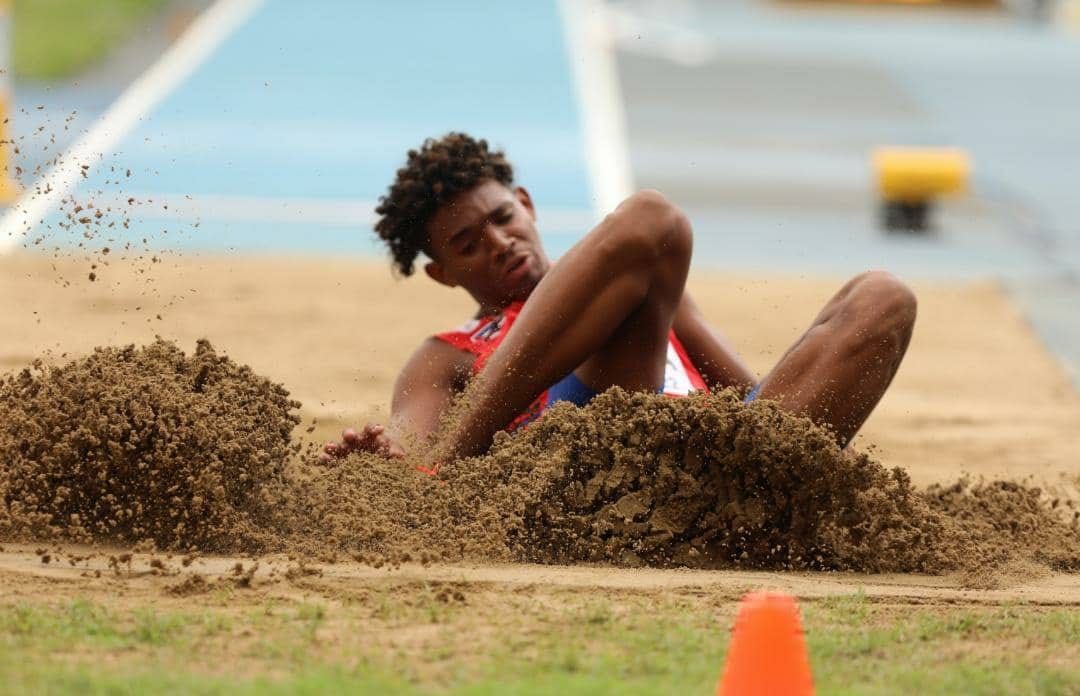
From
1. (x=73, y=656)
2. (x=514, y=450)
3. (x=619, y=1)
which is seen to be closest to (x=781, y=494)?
(x=514, y=450)

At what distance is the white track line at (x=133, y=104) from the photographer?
9578 mm

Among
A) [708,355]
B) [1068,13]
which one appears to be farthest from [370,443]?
[1068,13]

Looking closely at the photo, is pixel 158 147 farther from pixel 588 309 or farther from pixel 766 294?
pixel 588 309

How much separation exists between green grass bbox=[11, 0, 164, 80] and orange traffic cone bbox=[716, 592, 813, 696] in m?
13.3

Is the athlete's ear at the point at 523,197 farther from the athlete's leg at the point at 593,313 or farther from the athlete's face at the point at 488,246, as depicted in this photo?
the athlete's leg at the point at 593,313

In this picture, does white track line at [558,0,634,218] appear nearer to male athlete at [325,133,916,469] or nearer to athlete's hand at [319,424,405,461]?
male athlete at [325,133,916,469]

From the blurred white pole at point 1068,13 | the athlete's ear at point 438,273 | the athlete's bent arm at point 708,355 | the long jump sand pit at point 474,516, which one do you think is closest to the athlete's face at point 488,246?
the athlete's ear at point 438,273

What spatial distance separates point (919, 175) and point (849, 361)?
669cm

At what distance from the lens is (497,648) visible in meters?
3.02

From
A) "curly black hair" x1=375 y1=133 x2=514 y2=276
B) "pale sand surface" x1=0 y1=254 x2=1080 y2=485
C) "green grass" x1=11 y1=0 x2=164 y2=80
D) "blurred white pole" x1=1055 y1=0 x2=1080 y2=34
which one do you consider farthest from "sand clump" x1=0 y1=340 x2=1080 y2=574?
"blurred white pole" x1=1055 y1=0 x2=1080 y2=34

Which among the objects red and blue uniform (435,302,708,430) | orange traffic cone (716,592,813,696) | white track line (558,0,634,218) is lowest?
orange traffic cone (716,592,813,696)

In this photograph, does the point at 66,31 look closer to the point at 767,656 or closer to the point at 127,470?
the point at 127,470

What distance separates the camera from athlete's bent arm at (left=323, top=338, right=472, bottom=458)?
424cm

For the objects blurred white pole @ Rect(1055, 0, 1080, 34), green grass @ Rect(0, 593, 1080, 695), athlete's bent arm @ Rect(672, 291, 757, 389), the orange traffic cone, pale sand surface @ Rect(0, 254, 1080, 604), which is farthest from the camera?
blurred white pole @ Rect(1055, 0, 1080, 34)
